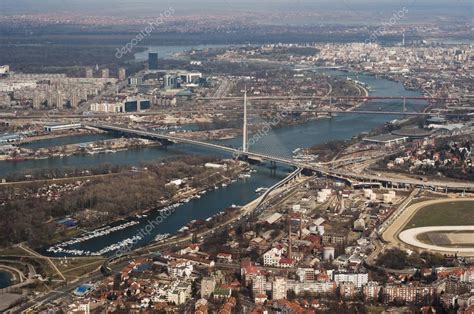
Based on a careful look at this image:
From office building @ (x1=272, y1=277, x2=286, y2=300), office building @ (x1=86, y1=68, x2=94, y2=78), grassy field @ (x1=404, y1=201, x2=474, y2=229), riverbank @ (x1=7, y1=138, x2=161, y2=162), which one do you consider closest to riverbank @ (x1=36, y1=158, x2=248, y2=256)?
office building @ (x1=272, y1=277, x2=286, y2=300)

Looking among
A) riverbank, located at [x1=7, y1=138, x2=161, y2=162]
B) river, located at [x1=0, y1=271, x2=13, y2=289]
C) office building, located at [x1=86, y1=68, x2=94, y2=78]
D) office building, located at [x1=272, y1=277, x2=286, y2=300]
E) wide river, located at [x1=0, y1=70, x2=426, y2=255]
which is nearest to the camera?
office building, located at [x1=272, y1=277, x2=286, y2=300]

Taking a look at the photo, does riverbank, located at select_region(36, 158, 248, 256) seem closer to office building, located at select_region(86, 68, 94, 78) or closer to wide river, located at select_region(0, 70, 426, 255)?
wide river, located at select_region(0, 70, 426, 255)

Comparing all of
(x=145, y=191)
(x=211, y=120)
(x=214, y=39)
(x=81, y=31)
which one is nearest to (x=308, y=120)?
(x=211, y=120)

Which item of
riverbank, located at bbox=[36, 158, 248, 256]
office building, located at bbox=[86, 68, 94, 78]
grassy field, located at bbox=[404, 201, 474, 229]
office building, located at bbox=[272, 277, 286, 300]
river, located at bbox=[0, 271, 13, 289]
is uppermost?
office building, located at bbox=[86, 68, 94, 78]

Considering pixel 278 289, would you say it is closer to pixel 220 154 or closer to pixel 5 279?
pixel 5 279

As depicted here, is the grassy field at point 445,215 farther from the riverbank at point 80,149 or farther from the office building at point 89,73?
the office building at point 89,73

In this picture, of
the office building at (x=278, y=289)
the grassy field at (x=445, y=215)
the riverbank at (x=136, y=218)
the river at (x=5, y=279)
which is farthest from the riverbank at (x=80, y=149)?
the office building at (x=278, y=289)

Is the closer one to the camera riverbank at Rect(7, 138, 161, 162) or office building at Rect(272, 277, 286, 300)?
office building at Rect(272, 277, 286, 300)
